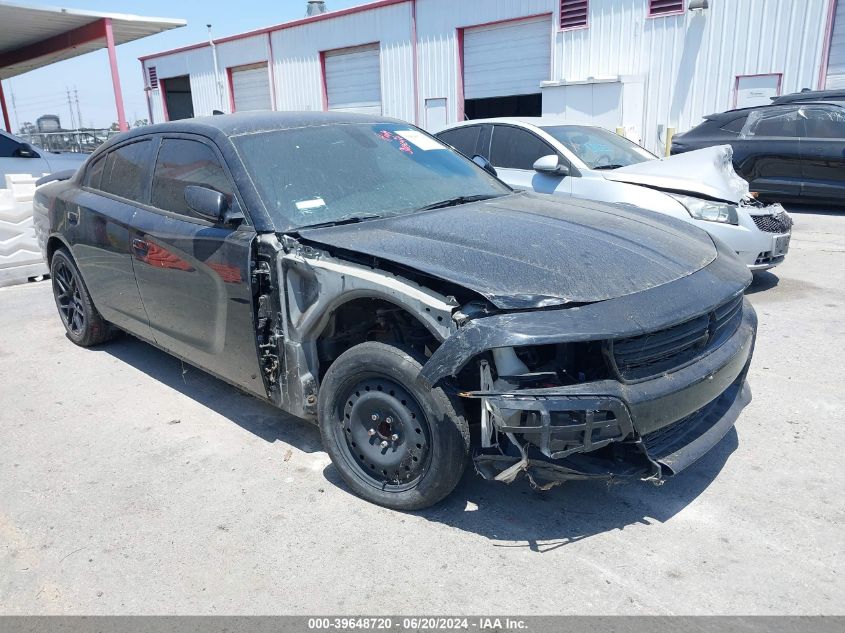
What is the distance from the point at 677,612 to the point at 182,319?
9.43 feet

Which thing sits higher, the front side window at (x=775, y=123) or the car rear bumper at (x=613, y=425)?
the front side window at (x=775, y=123)

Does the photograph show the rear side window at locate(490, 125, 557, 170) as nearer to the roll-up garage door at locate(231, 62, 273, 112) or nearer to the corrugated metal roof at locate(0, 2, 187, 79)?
the corrugated metal roof at locate(0, 2, 187, 79)

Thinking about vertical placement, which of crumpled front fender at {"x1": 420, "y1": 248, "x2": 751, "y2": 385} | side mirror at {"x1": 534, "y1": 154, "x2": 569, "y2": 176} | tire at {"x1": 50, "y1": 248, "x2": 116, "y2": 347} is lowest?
tire at {"x1": 50, "y1": 248, "x2": 116, "y2": 347}

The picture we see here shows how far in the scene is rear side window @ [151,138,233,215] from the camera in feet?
11.9

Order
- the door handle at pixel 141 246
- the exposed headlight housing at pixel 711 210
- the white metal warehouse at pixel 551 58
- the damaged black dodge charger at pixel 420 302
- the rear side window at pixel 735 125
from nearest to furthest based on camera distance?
the damaged black dodge charger at pixel 420 302 → the door handle at pixel 141 246 → the exposed headlight housing at pixel 711 210 → the rear side window at pixel 735 125 → the white metal warehouse at pixel 551 58

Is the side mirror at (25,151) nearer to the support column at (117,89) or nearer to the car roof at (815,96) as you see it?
the support column at (117,89)

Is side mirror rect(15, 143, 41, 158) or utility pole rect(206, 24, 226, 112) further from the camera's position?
utility pole rect(206, 24, 226, 112)

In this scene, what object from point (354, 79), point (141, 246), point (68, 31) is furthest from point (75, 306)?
point (354, 79)

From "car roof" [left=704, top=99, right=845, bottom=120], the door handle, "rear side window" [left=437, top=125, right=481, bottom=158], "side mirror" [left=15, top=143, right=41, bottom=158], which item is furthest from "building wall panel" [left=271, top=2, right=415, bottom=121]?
the door handle

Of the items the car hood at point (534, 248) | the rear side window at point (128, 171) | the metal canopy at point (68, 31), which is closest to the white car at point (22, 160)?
the metal canopy at point (68, 31)

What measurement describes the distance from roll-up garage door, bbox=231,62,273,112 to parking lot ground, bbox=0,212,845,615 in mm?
20980

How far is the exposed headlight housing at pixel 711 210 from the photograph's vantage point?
19.4 feet

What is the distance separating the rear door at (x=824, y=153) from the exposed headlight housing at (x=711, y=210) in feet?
15.5

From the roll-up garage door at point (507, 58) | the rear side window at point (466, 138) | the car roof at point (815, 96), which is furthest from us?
the roll-up garage door at point (507, 58)
